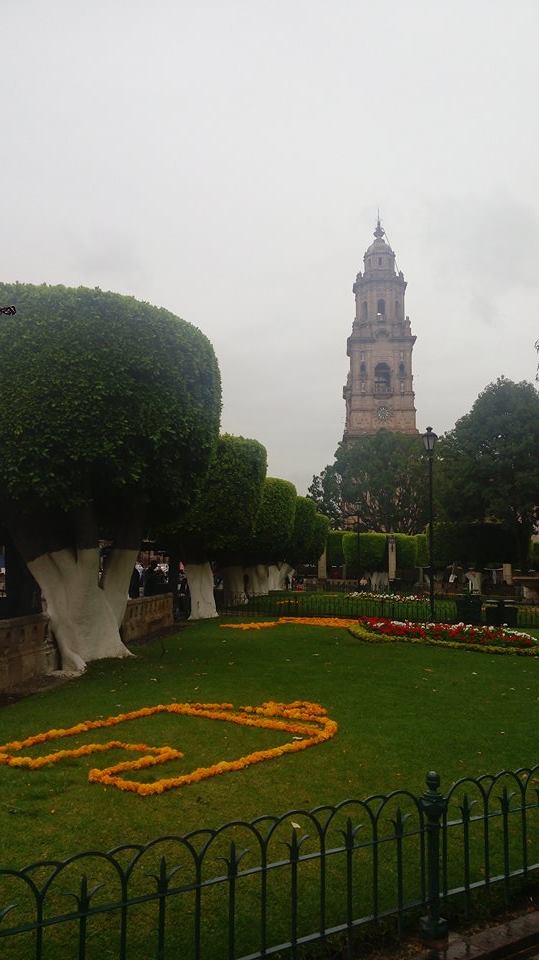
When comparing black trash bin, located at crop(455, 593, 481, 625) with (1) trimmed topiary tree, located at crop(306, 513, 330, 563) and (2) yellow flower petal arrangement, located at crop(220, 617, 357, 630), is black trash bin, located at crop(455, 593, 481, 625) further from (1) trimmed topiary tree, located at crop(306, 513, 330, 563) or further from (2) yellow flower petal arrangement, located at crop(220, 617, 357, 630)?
(1) trimmed topiary tree, located at crop(306, 513, 330, 563)

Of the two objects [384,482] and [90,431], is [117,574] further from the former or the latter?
[384,482]

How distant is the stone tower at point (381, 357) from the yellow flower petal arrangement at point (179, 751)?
74.7 m

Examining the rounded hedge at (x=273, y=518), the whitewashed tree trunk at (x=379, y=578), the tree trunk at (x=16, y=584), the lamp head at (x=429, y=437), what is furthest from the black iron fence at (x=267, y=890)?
the whitewashed tree trunk at (x=379, y=578)

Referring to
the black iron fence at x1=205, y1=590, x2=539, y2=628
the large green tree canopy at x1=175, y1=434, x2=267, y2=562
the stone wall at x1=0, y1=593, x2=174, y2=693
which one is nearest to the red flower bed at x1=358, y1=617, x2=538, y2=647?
the black iron fence at x1=205, y1=590, x2=539, y2=628

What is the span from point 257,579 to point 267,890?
35676 mm

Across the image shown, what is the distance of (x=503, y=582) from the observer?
4459 centimetres

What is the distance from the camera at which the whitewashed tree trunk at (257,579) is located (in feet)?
131

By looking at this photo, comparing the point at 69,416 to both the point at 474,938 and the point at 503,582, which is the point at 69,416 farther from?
the point at 503,582

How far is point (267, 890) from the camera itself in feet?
15.8

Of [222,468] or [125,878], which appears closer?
[125,878]

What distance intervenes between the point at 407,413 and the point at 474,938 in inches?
3196

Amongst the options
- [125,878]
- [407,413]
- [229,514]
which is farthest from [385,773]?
[407,413]

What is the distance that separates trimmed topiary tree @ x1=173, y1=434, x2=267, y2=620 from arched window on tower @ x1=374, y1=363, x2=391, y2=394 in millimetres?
61371

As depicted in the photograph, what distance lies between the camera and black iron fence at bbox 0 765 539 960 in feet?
12.7
